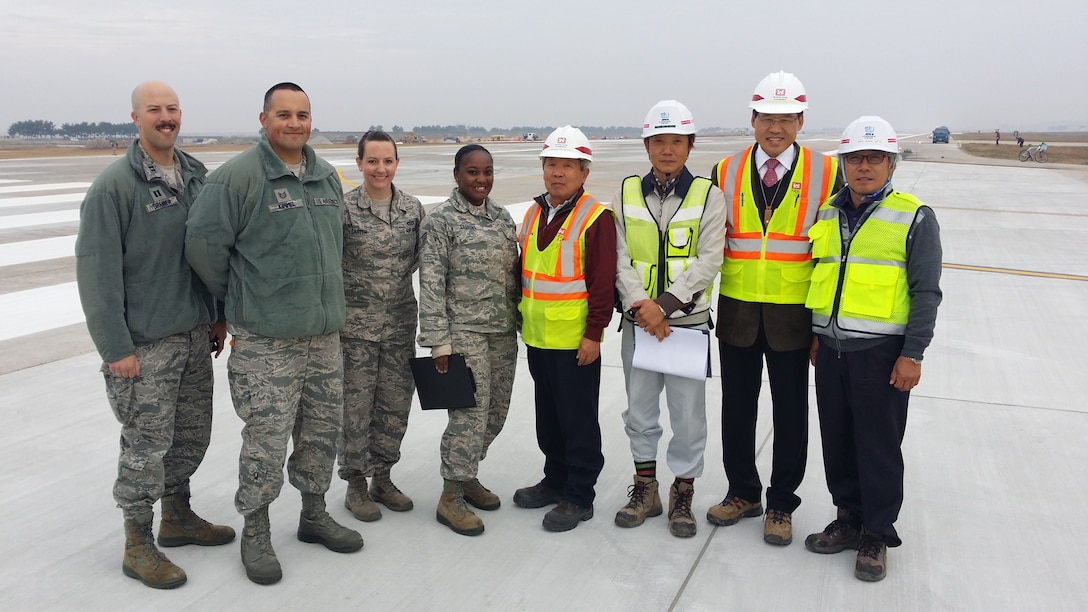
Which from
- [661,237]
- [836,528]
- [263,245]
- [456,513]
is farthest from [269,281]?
[836,528]

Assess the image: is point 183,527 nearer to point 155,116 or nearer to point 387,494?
point 387,494

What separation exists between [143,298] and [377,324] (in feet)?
3.28

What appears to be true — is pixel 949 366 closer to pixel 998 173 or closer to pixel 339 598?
pixel 339 598

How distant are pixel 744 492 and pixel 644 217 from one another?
144 cm

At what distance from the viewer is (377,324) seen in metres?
3.69

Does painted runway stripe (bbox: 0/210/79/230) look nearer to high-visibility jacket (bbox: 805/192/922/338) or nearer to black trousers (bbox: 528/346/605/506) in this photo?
black trousers (bbox: 528/346/605/506)

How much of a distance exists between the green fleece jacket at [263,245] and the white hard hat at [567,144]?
3.52 ft

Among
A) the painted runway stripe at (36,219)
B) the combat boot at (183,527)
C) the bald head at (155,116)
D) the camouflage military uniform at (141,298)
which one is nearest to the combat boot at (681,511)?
the combat boot at (183,527)

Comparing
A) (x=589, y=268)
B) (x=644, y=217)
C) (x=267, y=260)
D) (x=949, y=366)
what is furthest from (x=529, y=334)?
(x=949, y=366)

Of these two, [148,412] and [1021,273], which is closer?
[148,412]

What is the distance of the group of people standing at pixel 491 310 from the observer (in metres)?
3.19

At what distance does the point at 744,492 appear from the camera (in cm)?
381

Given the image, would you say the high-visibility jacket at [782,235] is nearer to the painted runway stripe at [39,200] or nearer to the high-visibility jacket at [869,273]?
the high-visibility jacket at [869,273]

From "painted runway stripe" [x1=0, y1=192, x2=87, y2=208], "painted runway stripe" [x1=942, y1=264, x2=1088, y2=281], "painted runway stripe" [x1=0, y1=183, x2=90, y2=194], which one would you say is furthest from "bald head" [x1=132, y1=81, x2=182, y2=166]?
"painted runway stripe" [x1=0, y1=183, x2=90, y2=194]
